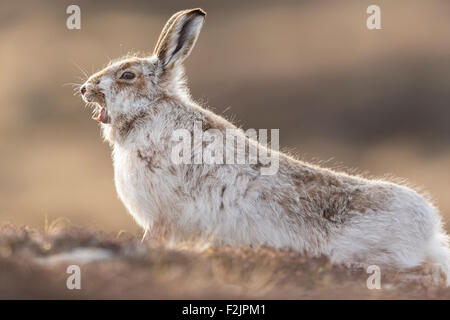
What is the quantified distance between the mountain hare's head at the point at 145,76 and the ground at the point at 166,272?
3011 mm

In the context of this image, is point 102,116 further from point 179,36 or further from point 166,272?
point 166,272

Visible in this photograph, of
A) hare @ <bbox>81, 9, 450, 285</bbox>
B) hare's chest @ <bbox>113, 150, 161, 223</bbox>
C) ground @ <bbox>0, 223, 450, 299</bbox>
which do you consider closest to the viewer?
ground @ <bbox>0, 223, 450, 299</bbox>

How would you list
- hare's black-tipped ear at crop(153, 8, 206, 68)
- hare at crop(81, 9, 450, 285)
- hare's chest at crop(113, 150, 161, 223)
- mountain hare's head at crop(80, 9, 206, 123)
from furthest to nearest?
hare's black-tipped ear at crop(153, 8, 206, 68) → mountain hare's head at crop(80, 9, 206, 123) → hare's chest at crop(113, 150, 161, 223) → hare at crop(81, 9, 450, 285)

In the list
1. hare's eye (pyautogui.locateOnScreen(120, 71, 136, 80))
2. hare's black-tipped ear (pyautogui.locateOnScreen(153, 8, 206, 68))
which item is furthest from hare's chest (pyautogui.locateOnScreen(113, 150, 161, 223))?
hare's black-tipped ear (pyautogui.locateOnScreen(153, 8, 206, 68))

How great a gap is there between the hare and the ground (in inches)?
28.9

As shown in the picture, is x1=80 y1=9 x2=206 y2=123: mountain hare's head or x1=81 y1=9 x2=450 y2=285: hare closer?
x1=81 y1=9 x2=450 y2=285: hare

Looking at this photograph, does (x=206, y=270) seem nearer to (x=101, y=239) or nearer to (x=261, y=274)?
(x=261, y=274)

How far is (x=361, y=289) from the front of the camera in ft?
28.5

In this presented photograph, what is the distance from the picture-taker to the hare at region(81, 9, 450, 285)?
1061 centimetres

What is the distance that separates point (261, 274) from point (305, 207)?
2.80 meters

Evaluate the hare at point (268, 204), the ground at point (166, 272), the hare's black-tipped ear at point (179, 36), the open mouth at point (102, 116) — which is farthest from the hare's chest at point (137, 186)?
the hare's black-tipped ear at point (179, 36)

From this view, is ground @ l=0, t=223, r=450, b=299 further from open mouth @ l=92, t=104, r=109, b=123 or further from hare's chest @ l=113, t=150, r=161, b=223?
open mouth @ l=92, t=104, r=109, b=123

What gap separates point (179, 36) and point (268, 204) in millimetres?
4214

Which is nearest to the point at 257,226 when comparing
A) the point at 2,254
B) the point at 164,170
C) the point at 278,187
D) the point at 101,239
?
the point at 278,187
